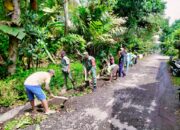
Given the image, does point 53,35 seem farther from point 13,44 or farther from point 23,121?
point 23,121

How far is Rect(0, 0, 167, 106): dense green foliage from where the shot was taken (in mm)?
9477

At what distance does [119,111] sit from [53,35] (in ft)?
24.8

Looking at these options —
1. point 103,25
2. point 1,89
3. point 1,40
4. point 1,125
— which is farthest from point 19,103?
point 103,25

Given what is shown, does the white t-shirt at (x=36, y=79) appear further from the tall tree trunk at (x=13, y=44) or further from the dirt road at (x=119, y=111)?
the tall tree trunk at (x=13, y=44)

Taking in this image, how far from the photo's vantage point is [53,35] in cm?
1352

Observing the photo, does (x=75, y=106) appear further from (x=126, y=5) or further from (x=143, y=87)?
(x=126, y=5)

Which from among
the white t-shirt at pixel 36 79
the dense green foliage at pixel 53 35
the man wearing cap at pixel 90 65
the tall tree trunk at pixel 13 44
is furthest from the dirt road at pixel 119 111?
the tall tree trunk at pixel 13 44

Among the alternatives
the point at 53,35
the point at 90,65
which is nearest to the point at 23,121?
the point at 90,65

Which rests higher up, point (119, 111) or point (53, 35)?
point (53, 35)

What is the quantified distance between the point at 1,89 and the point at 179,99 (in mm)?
7318

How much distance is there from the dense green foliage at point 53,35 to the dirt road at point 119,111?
2.21m

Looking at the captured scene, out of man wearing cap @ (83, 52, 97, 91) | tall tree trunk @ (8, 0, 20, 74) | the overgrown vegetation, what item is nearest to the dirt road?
the overgrown vegetation

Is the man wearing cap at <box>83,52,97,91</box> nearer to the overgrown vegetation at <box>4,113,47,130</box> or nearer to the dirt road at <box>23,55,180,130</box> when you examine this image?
the dirt road at <box>23,55,180,130</box>

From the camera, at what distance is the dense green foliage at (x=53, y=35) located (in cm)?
948
